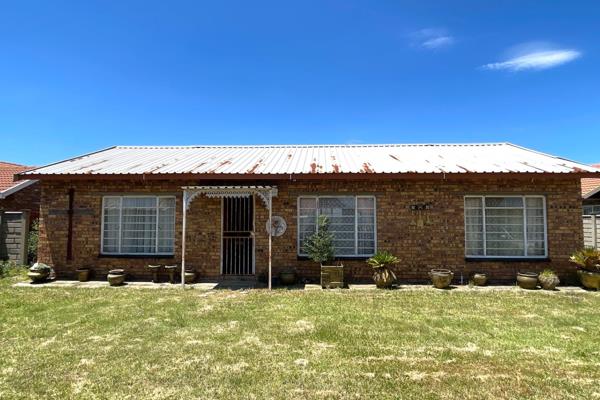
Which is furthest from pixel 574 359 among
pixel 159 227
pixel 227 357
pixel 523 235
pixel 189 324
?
pixel 159 227

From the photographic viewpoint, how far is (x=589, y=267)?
912 cm

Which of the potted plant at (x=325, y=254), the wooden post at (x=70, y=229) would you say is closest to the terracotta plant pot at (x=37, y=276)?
the wooden post at (x=70, y=229)

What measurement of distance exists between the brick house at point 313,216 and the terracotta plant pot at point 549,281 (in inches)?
28.6

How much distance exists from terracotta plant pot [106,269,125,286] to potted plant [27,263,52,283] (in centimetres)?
179

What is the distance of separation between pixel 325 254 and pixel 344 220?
1.26m

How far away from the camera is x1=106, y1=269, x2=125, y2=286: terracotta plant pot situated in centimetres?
953

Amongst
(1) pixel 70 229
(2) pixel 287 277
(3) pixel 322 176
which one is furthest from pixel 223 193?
(1) pixel 70 229

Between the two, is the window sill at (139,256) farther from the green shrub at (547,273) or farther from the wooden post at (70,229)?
the green shrub at (547,273)

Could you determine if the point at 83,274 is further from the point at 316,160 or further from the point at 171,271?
the point at 316,160

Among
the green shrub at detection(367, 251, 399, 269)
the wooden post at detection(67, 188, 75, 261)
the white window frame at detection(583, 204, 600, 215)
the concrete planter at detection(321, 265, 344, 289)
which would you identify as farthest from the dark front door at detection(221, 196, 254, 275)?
the white window frame at detection(583, 204, 600, 215)

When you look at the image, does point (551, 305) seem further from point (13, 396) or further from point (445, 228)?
point (13, 396)

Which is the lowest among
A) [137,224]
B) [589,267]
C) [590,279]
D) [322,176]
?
[590,279]

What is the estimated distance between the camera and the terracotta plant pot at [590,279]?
888 centimetres

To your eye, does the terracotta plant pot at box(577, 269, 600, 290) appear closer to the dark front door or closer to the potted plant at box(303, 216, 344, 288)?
the potted plant at box(303, 216, 344, 288)
